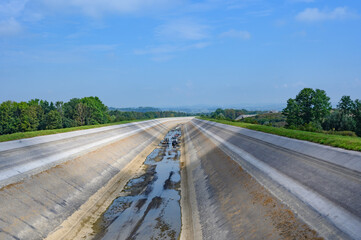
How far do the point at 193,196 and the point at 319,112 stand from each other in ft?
138

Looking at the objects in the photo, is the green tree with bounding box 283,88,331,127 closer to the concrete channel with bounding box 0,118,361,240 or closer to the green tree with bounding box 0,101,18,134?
the concrete channel with bounding box 0,118,361,240

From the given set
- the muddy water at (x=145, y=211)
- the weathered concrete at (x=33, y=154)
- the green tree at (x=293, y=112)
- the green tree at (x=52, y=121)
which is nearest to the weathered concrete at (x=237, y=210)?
the muddy water at (x=145, y=211)

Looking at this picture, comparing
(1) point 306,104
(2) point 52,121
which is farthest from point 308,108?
(2) point 52,121

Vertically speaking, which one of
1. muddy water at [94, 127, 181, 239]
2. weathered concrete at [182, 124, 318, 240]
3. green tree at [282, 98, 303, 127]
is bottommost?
muddy water at [94, 127, 181, 239]

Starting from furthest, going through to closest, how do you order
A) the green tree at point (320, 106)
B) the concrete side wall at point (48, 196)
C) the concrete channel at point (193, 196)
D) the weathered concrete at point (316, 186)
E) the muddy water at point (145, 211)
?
the green tree at point (320, 106) < the muddy water at point (145, 211) < the concrete side wall at point (48, 196) < the concrete channel at point (193, 196) < the weathered concrete at point (316, 186)

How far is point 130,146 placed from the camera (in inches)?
1719

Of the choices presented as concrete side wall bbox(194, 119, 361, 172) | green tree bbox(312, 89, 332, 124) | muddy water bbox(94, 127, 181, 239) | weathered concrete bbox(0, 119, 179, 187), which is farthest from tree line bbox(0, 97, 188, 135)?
concrete side wall bbox(194, 119, 361, 172)

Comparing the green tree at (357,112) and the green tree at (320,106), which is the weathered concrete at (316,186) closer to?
the green tree at (357,112)

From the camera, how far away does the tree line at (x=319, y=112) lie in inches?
1801

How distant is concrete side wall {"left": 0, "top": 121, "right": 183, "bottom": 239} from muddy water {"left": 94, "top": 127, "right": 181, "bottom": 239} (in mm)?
2383

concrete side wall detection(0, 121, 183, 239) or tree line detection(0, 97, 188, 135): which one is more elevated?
tree line detection(0, 97, 188, 135)

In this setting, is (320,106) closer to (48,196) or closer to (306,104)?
(306,104)

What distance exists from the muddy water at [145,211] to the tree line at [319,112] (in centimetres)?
3148

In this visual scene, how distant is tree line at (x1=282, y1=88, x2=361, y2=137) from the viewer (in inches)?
1801
